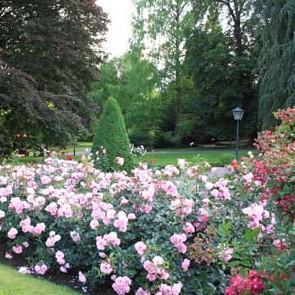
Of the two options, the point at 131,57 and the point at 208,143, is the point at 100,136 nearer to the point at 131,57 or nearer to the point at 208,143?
the point at 131,57

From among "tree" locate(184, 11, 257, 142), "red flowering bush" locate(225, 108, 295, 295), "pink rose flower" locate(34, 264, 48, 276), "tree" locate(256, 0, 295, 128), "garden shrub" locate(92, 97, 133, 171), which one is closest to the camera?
"red flowering bush" locate(225, 108, 295, 295)

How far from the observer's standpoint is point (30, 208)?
547 cm

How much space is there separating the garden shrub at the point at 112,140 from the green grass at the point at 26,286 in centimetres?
532

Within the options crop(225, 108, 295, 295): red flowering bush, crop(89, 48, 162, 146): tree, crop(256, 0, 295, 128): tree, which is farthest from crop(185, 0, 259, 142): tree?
crop(225, 108, 295, 295): red flowering bush

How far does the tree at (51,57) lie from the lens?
18641mm

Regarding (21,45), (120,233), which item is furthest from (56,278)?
(21,45)

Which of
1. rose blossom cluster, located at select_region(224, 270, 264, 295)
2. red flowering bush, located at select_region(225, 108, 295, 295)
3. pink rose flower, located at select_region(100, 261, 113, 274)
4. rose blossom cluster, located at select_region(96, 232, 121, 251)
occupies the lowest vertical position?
pink rose flower, located at select_region(100, 261, 113, 274)

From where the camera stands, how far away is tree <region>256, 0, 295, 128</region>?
768 inches

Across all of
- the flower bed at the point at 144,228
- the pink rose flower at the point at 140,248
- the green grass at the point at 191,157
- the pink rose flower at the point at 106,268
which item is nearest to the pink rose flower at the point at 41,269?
the flower bed at the point at 144,228

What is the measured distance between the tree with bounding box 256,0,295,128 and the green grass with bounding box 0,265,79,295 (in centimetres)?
1635

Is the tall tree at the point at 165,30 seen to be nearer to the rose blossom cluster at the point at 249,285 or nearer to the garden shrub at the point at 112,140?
the garden shrub at the point at 112,140

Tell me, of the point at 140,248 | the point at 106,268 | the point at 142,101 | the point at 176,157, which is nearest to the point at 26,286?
the point at 106,268

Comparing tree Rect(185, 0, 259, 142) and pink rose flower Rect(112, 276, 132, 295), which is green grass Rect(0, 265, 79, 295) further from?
tree Rect(185, 0, 259, 142)

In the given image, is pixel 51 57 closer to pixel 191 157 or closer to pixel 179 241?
pixel 191 157
